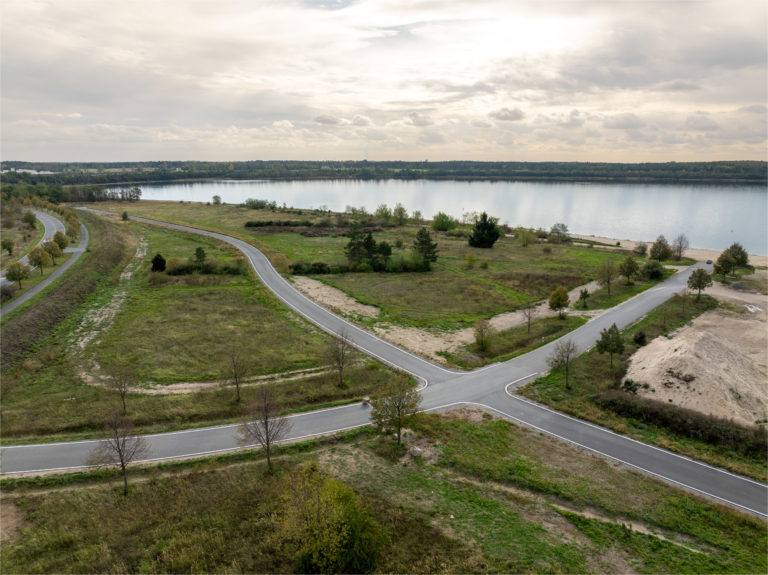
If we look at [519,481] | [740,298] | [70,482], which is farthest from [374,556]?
[740,298]

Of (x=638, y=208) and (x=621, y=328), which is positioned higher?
(x=638, y=208)

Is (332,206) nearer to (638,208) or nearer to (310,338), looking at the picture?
(638,208)

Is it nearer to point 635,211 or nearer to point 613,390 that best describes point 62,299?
point 613,390

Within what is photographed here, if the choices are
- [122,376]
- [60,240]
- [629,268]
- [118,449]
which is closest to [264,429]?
[118,449]

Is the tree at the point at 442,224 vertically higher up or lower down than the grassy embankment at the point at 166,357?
higher up

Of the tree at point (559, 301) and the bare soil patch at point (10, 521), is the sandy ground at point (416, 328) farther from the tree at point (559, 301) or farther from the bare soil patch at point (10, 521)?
the bare soil patch at point (10, 521)

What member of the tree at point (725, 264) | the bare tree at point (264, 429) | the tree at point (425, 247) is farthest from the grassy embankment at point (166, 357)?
the tree at point (725, 264)
